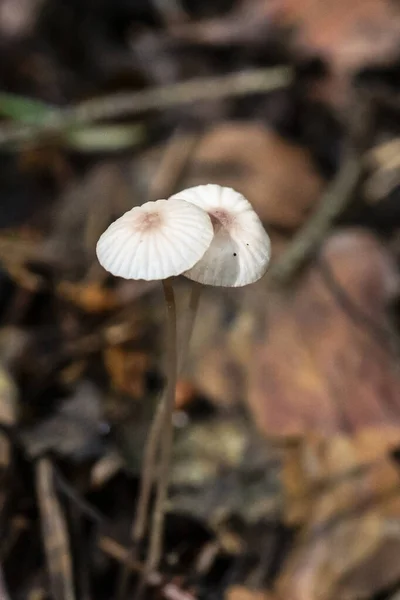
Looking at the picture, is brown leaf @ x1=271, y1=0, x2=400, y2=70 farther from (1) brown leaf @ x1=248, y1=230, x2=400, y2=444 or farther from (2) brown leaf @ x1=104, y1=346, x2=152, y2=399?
(2) brown leaf @ x1=104, y1=346, x2=152, y2=399

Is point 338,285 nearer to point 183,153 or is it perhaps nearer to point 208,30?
point 183,153

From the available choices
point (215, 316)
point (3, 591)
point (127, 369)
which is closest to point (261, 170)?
point (215, 316)

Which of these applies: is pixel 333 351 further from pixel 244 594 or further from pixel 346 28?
pixel 346 28

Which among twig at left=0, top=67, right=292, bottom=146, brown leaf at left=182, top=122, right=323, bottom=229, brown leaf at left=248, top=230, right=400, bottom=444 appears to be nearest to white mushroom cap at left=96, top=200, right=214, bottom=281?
brown leaf at left=248, top=230, right=400, bottom=444

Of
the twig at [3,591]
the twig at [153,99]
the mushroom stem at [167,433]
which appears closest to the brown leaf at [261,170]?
the twig at [153,99]

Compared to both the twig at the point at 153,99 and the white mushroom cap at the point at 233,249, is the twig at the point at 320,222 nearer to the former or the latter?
the twig at the point at 153,99

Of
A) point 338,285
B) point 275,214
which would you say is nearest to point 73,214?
point 275,214
